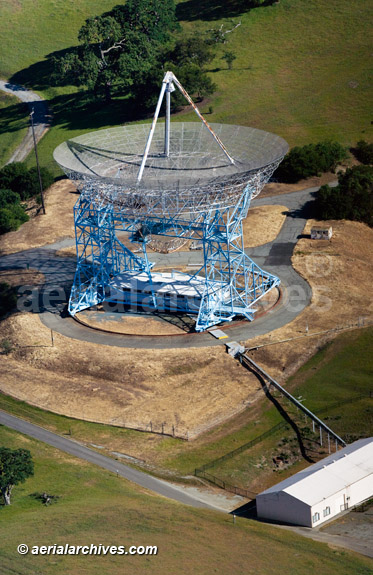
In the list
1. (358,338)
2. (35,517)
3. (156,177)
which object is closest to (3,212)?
(156,177)

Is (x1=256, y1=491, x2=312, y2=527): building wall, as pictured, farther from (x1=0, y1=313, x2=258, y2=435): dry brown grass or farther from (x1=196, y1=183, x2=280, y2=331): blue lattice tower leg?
(x1=196, y1=183, x2=280, y2=331): blue lattice tower leg

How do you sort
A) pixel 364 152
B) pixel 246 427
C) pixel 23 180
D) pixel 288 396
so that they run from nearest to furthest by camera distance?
pixel 246 427 < pixel 288 396 < pixel 23 180 < pixel 364 152

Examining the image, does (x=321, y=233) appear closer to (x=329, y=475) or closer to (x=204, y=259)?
(x=204, y=259)

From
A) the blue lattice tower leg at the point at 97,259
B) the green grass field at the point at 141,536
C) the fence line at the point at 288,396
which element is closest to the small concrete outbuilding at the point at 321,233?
the blue lattice tower leg at the point at 97,259

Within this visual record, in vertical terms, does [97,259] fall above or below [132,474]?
above

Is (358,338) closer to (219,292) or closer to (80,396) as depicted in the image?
(219,292)

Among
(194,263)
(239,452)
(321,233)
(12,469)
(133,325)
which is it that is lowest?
(239,452)

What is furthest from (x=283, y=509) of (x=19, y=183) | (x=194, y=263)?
(x=19, y=183)
